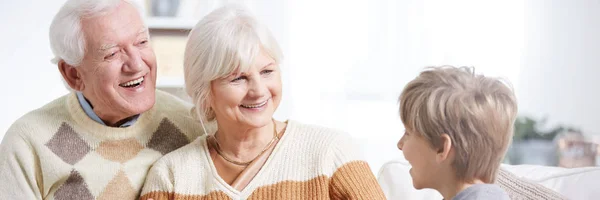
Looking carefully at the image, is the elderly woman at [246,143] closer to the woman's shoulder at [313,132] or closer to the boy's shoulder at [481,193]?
the woman's shoulder at [313,132]

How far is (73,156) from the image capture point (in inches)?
83.5

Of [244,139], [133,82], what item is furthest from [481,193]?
[133,82]

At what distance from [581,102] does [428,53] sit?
1.15 meters

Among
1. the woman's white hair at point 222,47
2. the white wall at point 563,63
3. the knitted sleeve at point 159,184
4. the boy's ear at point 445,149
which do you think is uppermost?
the woman's white hair at point 222,47

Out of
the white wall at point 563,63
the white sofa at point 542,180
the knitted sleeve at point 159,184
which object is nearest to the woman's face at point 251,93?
the knitted sleeve at point 159,184

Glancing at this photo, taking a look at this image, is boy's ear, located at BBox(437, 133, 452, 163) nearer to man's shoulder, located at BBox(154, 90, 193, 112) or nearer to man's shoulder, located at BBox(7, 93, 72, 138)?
man's shoulder, located at BBox(154, 90, 193, 112)

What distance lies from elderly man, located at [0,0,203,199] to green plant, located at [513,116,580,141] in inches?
135

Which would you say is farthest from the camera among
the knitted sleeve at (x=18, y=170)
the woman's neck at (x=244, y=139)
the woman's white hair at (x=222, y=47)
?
the knitted sleeve at (x=18, y=170)

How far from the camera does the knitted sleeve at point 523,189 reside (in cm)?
202

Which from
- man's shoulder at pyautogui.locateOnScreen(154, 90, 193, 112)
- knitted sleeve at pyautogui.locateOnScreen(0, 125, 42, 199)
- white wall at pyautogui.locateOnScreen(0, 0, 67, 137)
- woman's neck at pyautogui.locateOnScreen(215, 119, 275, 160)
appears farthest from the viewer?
white wall at pyautogui.locateOnScreen(0, 0, 67, 137)

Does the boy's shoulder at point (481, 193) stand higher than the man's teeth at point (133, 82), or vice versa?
the man's teeth at point (133, 82)

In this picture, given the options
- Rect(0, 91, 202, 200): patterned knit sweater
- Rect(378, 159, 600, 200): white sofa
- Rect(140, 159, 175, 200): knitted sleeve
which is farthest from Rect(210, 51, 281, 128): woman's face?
Rect(378, 159, 600, 200): white sofa

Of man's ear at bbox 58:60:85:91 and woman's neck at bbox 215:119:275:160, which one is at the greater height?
man's ear at bbox 58:60:85:91

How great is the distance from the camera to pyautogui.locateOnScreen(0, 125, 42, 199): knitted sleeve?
2.08 metres
